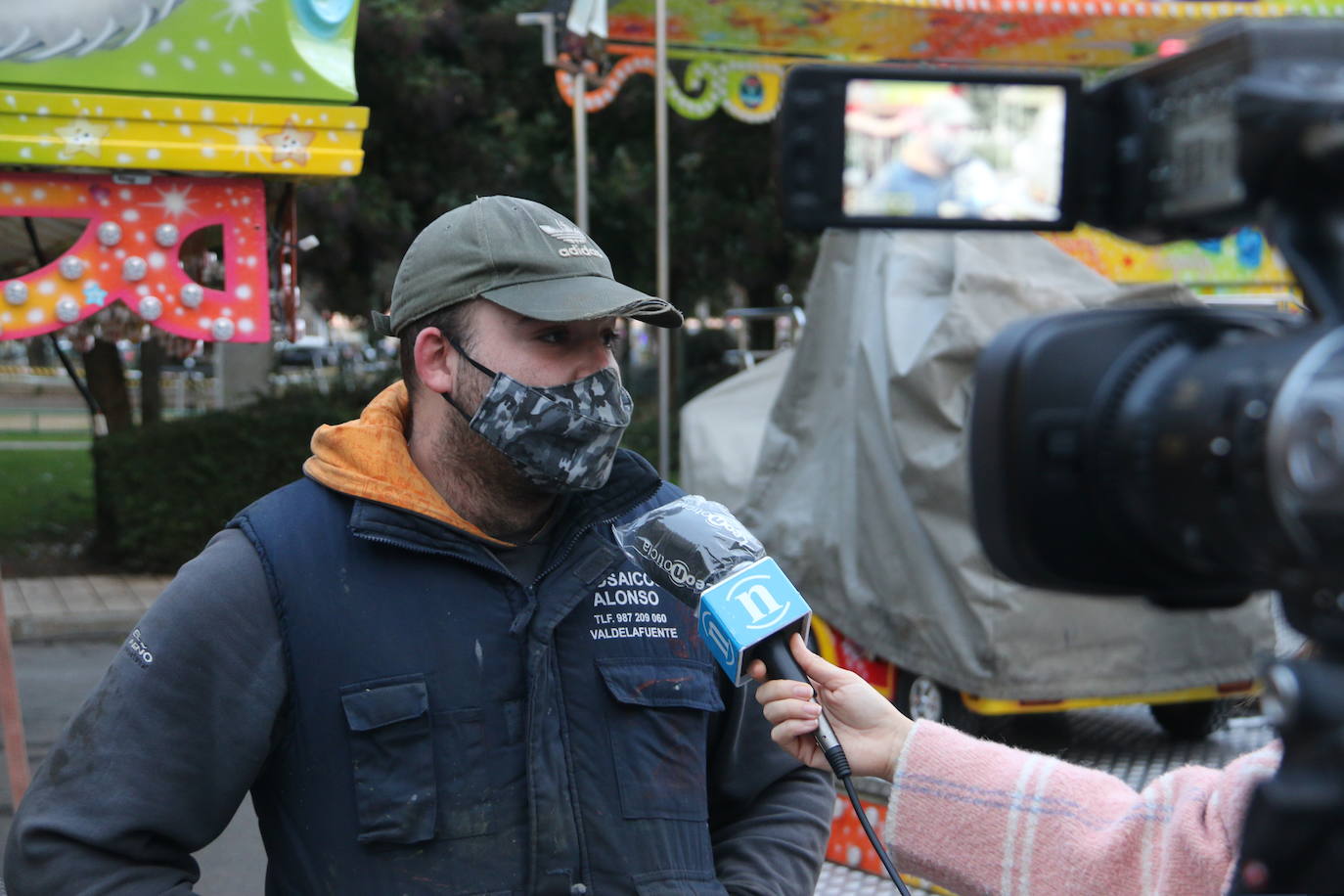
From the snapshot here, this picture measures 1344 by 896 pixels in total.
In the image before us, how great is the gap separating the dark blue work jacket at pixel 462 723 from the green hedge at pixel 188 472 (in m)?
9.17

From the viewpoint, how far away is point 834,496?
630 cm

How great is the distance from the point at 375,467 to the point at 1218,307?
1404 millimetres

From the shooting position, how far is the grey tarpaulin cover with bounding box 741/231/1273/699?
221 inches

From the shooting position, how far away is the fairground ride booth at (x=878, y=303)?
18.9 ft

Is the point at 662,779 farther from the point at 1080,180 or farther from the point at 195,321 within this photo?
the point at 195,321

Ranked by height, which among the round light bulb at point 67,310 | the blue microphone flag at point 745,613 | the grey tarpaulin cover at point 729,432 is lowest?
the grey tarpaulin cover at point 729,432

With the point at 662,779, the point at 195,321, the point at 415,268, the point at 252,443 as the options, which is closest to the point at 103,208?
the point at 195,321

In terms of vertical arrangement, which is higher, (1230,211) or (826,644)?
(1230,211)

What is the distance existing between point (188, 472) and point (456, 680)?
9494 millimetres

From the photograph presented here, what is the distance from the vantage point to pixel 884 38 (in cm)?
953

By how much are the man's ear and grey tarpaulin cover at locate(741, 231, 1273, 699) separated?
332 centimetres

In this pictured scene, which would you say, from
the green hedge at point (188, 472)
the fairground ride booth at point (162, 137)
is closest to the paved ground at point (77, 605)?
the green hedge at point (188, 472)

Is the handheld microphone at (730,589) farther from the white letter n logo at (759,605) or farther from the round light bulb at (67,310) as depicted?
the round light bulb at (67,310)

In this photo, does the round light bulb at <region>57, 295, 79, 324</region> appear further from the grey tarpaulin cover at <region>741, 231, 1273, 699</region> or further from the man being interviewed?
the grey tarpaulin cover at <region>741, 231, 1273, 699</region>
